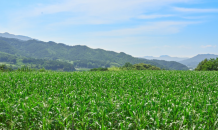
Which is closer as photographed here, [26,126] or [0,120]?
[26,126]

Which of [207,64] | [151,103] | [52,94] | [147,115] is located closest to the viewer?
[147,115]

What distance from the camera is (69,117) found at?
765 centimetres

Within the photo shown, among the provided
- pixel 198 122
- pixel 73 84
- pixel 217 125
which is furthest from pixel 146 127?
pixel 73 84

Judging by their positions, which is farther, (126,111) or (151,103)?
(151,103)

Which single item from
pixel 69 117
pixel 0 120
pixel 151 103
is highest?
pixel 151 103

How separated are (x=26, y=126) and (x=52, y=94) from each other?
17.7 feet

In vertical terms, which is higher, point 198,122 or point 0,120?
point 198,122

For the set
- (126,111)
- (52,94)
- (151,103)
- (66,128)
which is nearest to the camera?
(66,128)

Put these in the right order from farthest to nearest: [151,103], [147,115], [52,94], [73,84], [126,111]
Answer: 1. [73,84]
2. [52,94]
3. [151,103]
4. [126,111]
5. [147,115]

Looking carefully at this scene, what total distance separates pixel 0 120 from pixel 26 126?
1894 mm

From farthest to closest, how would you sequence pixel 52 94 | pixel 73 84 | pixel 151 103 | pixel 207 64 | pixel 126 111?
pixel 207 64 < pixel 73 84 < pixel 52 94 < pixel 151 103 < pixel 126 111

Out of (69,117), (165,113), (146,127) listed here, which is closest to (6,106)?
(69,117)

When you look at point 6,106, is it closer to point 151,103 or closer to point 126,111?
point 126,111

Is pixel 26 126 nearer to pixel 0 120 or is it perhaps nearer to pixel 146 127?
pixel 0 120
